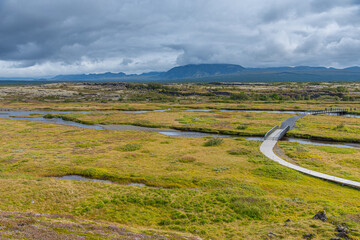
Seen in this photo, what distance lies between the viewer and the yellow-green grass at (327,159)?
35.9 meters

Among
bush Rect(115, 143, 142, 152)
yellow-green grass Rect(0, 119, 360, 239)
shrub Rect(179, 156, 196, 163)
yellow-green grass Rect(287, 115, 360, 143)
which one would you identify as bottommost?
yellow-green grass Rect(0, 119, 360, 239)

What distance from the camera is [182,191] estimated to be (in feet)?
95.9

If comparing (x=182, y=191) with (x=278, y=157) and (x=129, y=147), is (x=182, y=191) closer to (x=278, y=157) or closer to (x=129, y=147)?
(x=278, y=157)

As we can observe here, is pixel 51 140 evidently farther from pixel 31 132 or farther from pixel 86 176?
pixel 86 176

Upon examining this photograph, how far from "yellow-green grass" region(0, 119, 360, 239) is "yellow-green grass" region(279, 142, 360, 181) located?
18.4 feet

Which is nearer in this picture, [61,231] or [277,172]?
[61,231]

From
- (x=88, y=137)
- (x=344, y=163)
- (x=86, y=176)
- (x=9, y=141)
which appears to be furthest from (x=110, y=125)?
(x=344, y=163)

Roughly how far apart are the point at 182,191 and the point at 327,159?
3043cm

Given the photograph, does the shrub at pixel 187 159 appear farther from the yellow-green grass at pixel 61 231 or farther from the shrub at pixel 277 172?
the yellow-green grass at pixel 61 231

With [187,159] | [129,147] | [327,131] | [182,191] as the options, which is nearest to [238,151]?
[187,159]

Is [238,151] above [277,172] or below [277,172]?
above

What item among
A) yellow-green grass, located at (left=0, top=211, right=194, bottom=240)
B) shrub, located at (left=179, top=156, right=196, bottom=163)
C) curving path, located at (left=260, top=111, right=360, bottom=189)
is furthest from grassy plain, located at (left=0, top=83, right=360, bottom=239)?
curving path, located at (left=260, top=111, right=360, bottom=189)

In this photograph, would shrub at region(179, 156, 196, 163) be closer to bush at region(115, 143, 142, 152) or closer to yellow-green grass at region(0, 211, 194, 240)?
bush at region(115, 143, 142, 152)

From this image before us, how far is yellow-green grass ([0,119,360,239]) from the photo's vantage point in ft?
72.5
